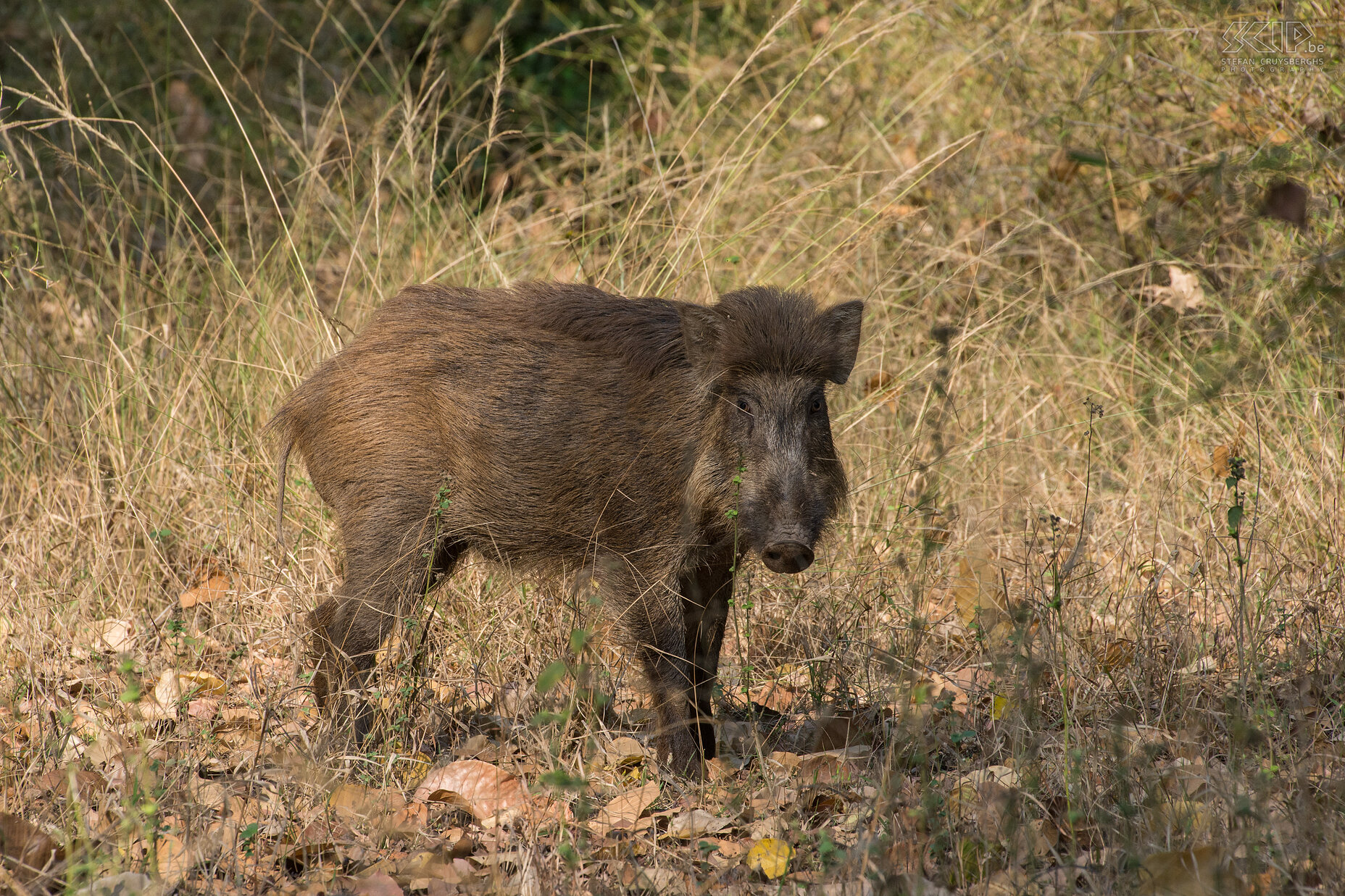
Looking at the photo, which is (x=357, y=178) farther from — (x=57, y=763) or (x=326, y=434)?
(x=57, y=763)

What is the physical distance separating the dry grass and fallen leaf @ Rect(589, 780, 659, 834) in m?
0.06

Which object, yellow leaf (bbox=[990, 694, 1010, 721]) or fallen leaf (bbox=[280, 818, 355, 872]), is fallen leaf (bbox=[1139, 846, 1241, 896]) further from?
fallen leaf (bbox=[280, 818, 355, 872])

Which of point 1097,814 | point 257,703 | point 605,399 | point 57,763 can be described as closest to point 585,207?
point 605,399

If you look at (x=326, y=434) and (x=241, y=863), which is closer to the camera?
(x=241, y=863)

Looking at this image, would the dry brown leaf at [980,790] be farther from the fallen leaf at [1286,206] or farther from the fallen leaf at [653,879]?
the fallen leaf at [1286,206]

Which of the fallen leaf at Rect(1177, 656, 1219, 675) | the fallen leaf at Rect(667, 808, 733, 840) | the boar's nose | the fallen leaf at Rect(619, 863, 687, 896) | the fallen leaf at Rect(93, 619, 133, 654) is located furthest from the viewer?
the fallen leaf at Rect(93, 619, 133, 654)

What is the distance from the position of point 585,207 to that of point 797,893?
3.10m

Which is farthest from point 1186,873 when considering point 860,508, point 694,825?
point 860,508

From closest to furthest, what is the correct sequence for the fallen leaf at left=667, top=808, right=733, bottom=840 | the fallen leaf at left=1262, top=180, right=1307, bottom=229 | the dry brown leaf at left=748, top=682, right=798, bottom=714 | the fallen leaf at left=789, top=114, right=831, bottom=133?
the fallen leaf at left=1262, top=180, right=1307, bottom=229, the fallen leaf at left=667, top=808, right=733, bottom=840, the dry brown leaf at left=748, top=682, right=798, bottom=714, the fallen leaf at left=789, top=114, right=831, bottom=133

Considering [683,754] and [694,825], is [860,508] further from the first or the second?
[694,825]

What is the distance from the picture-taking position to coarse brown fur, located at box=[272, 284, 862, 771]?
11.1 ft

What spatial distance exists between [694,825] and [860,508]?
2.08 meters

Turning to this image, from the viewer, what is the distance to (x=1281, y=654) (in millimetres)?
3551

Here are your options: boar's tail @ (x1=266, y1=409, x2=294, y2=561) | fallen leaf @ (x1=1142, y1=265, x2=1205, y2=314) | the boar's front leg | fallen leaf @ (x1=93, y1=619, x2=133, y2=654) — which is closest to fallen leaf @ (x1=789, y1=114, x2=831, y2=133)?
fallen leaf @ (x1=1142, y1=265, x2=1205, y2=314)
